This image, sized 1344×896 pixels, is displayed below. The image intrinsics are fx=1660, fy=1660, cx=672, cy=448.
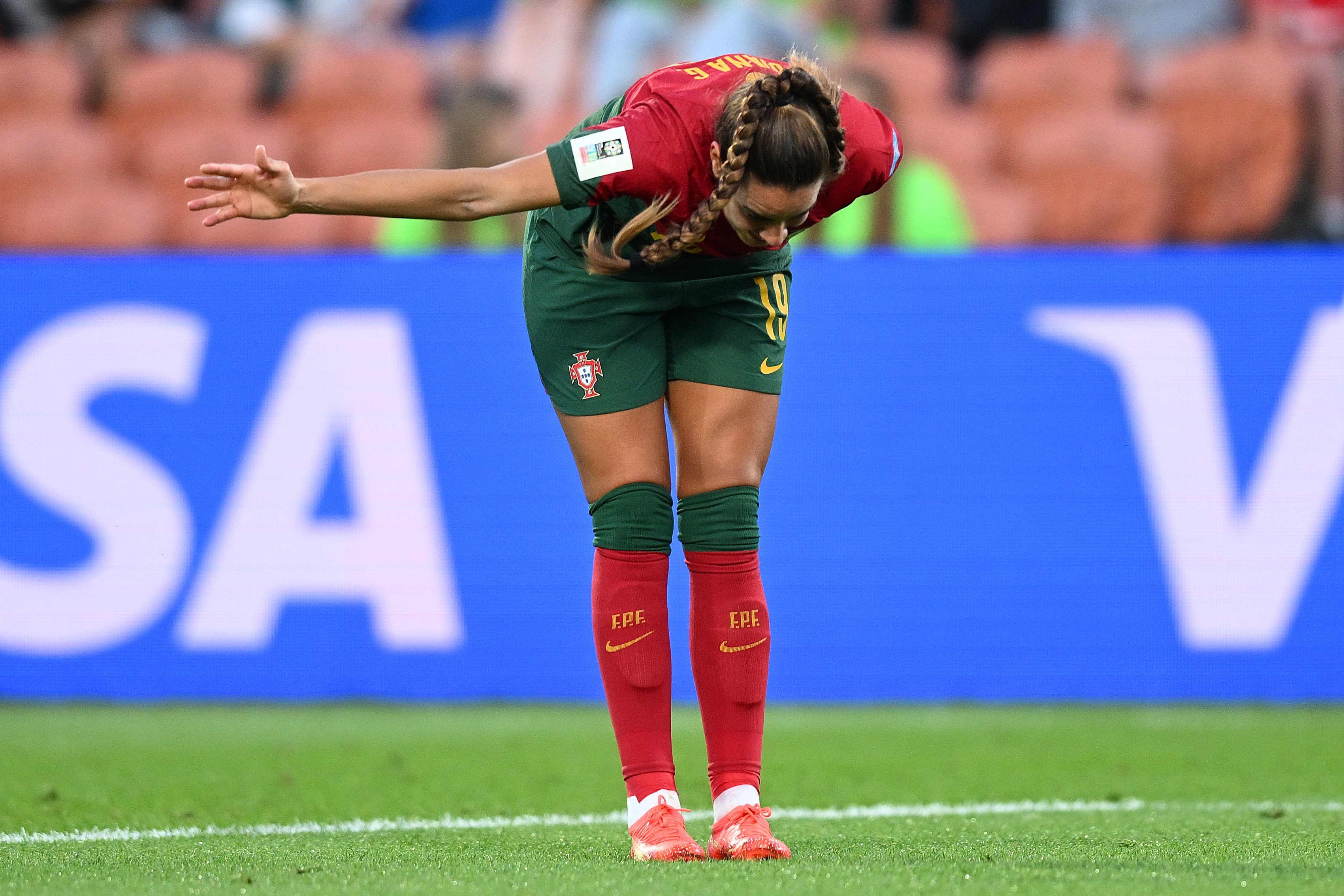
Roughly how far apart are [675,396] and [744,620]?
0.41 m

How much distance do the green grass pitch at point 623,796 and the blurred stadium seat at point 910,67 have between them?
3180 millimetres

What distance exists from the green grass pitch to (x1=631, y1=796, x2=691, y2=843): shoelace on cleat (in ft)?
0.21

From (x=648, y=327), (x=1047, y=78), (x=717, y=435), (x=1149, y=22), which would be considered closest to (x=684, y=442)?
(x=717, y=435)

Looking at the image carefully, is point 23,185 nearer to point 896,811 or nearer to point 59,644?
point 59,644

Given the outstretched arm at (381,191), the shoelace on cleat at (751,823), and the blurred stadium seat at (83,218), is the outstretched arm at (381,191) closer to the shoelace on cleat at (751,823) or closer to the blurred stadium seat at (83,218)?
the shoelace on cleat at (751,823)

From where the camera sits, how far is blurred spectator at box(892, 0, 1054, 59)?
7906 millimetres

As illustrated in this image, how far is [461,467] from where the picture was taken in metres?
6.02

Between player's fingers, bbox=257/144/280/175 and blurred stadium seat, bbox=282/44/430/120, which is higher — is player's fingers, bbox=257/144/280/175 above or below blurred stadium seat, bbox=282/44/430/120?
above

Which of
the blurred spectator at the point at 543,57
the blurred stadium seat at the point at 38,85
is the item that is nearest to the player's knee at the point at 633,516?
the blurred spectator at the point at 543,57

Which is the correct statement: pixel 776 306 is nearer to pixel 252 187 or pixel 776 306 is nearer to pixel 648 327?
pixel 648 327

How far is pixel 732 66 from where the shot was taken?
278cm

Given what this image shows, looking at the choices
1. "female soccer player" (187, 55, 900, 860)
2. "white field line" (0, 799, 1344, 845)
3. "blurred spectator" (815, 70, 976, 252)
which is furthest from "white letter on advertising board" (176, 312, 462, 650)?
"female soccer player" (187, 55, 900, 860)

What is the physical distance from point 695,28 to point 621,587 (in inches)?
216

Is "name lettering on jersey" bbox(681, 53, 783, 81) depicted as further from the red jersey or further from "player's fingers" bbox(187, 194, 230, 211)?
"player's fingers" bbox(187, 194, 230, 211)
